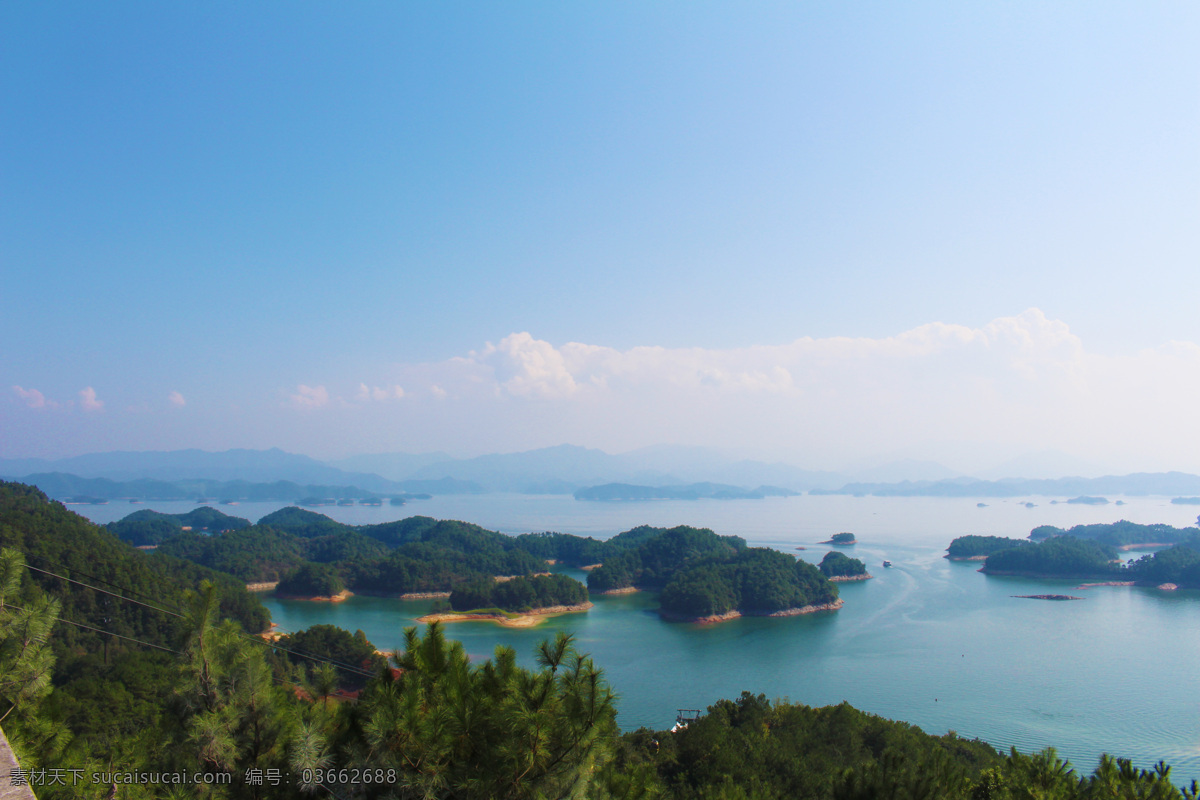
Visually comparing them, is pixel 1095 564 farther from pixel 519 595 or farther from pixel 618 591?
pixel 519 595

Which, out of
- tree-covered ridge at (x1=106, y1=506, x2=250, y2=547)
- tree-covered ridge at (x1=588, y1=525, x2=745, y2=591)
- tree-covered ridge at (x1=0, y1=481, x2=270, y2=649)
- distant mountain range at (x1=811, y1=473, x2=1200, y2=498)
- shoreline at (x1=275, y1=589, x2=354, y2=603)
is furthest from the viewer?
distant mountain range at (x1=811, y1=473, x2=1200, y2=498)

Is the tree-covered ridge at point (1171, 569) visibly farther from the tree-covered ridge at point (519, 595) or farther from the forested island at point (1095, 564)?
the tree-covered ridge at point (519, 595)

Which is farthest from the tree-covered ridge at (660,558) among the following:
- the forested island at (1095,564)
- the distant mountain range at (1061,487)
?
the distant mountain range at (1061,487)

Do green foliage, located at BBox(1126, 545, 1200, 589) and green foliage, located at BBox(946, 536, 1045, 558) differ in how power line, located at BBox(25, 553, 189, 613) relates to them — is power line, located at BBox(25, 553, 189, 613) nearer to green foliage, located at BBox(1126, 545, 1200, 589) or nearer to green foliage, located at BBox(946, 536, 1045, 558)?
green foliage, located at BBox(946, 536, 1045, 558)

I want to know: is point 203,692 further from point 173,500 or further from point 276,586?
point 173,500

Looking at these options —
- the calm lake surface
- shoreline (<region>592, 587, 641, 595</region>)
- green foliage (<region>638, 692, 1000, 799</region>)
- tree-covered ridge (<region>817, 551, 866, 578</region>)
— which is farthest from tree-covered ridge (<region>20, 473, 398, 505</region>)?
green foliage (<region>638, 692, 1000, 799</region>)

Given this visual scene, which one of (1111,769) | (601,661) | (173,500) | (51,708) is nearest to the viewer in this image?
(51,708)

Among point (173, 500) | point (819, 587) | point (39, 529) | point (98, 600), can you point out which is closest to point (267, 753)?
point (98, 600)
